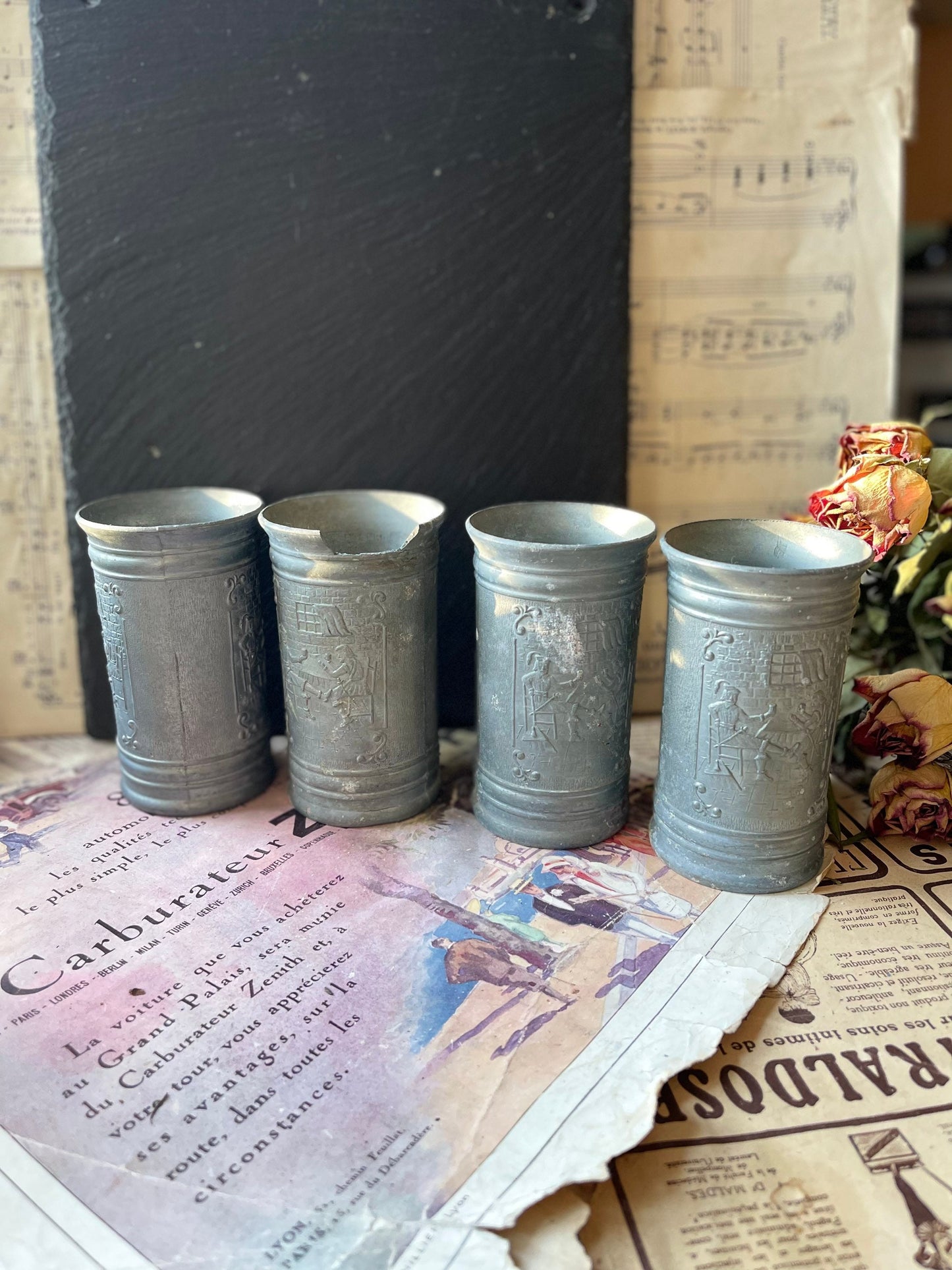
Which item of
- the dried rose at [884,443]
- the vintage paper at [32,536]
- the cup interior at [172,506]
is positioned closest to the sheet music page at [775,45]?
the dried rose at [884,443]

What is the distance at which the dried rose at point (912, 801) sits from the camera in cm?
112

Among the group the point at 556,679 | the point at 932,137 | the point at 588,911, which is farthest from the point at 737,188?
the point at 932,137

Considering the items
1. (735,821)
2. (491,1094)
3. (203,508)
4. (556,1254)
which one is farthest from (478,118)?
(556,1254)

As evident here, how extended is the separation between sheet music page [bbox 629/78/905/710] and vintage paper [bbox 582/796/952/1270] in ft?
2.21

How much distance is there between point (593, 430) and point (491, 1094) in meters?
0.84

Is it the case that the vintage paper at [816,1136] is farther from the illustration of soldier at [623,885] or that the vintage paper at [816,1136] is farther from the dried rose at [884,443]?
the dried rose at [884,443]

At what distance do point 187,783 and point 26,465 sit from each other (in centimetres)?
50

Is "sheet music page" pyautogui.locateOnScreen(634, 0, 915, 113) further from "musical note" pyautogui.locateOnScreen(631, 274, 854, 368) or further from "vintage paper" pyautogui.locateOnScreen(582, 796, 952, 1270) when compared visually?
"vintage paper" pyautogui.locateOnScreen(582, 796, 952, 1270)

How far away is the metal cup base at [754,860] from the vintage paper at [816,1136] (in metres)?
0.07

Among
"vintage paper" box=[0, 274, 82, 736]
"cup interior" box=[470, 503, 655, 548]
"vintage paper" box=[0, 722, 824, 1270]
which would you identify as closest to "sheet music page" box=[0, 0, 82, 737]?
"vintage paper" box=[0, 274, 82, 736]

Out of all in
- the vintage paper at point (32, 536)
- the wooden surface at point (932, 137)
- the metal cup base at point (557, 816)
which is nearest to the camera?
the metal cup base at point (557, 816)

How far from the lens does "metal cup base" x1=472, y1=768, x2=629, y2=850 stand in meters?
1.14

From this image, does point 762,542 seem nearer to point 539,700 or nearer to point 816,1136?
point 539,700

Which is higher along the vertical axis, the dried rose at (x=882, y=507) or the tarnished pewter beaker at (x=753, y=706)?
the dried rose at (x=882, y=507)
